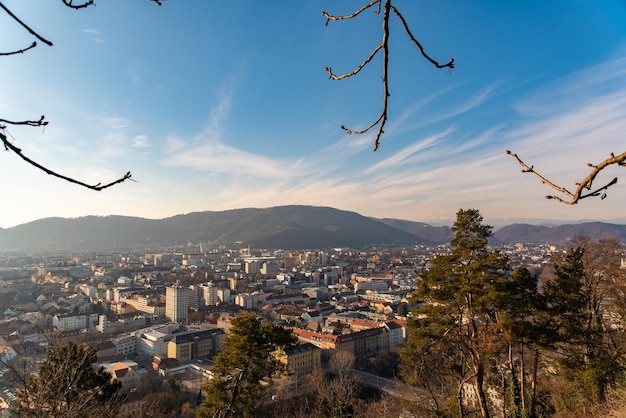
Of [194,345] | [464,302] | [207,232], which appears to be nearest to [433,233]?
[207,232]

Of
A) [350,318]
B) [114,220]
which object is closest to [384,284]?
[350,318]

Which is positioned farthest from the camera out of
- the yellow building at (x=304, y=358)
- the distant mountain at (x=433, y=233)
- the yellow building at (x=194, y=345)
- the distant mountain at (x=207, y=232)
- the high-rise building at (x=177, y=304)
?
the distant mountain at (x=433, y=233)

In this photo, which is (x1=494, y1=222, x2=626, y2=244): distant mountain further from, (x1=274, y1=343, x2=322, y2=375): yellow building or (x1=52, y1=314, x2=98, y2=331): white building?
(x1=52, y1=314, x2=98, y2=331): white building

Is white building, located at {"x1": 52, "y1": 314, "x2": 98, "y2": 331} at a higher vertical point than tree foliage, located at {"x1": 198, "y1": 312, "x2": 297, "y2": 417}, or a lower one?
lower

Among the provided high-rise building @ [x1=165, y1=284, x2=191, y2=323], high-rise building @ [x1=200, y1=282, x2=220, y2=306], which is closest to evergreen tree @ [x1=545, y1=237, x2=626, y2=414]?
high-rise building @ [x1=165, y1=284, x2=191, y2=323]

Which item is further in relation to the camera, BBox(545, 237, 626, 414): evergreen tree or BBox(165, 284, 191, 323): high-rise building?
BBox(165, 284, 191, 323): high-rise building

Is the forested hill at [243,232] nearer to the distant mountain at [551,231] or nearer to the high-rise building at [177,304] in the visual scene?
the distant mountain at [551,231]

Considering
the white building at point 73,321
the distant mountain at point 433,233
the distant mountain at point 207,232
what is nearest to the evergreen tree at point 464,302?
the white building at point 73,321
